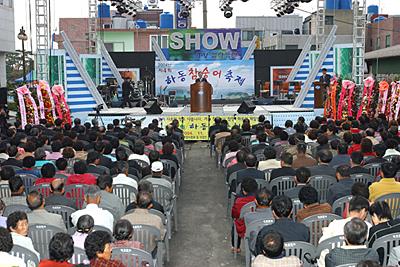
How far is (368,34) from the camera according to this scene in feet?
182

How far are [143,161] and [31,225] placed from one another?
3.63 meters

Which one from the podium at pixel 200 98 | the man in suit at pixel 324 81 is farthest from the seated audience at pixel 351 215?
the man in suit at pixel 324 81

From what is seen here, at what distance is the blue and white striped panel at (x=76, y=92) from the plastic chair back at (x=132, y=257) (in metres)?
15.7

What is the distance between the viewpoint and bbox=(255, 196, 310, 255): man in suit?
16.1ft

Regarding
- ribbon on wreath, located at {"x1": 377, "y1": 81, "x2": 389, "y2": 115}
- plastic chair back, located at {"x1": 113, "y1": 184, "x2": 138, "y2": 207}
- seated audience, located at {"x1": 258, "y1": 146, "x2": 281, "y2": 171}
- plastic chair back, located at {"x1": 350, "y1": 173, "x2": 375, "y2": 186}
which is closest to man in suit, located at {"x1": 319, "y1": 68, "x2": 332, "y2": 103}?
ribbon on wreath, located at {"x1": 377, "y1": 81, "x2": 389, "y2": 115}

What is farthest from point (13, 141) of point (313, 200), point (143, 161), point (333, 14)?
point (333, 14)

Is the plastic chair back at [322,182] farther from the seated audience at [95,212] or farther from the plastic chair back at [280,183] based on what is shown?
the seated audience at [95,212]

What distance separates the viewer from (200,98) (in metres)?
17.7

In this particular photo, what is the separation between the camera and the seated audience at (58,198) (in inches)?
241

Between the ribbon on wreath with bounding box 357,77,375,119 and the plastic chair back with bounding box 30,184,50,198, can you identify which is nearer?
the plastic chair back with bounding box 30,184,50,198

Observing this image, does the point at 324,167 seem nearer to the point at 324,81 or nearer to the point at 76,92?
the point at 324,81

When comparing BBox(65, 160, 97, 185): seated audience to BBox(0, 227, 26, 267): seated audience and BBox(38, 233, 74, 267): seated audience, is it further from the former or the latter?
BBox(38, 233, 74, 267): seated audience

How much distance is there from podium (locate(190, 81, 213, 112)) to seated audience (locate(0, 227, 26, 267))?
44.9ft

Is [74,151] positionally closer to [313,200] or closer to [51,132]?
[51,132]
